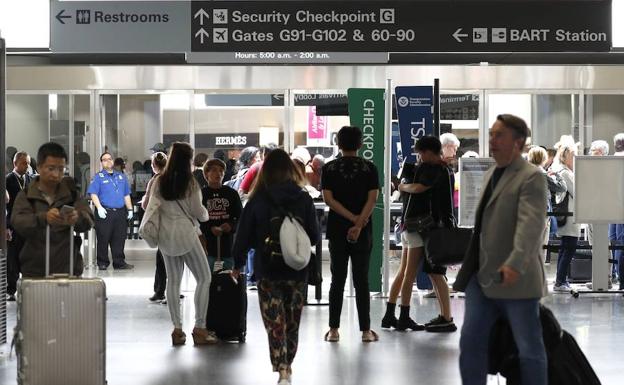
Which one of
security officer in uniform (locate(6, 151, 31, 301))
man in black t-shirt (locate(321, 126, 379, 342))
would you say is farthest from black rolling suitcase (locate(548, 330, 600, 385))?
security officer in uniform (locate(6, 151, 31, 301))

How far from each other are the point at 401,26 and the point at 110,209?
8397 millimetres

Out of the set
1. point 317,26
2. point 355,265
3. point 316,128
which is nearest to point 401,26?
point 317,26

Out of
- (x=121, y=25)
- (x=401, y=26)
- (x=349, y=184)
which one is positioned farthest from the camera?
(x=121, y=25)

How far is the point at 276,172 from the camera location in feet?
25.3

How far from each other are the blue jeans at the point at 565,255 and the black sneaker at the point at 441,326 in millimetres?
3676

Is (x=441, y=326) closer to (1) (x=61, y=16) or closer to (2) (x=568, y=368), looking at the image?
(1) (x=61, y=16)

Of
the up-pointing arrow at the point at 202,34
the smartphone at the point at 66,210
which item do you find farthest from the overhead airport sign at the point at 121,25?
the smartphone at the point at 66,210

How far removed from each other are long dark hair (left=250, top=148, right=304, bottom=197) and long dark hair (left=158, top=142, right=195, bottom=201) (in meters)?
1.82

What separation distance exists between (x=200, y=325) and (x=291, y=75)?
9.87m

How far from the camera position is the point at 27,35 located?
16766mm

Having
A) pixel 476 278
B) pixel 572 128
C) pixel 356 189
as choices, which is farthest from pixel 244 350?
pixel 572 128

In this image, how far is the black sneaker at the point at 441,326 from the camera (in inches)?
413

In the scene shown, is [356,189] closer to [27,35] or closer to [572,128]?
[27,35]

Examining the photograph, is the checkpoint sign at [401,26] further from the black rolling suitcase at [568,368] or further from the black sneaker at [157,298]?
the black rolling suitcase at [568,368]
